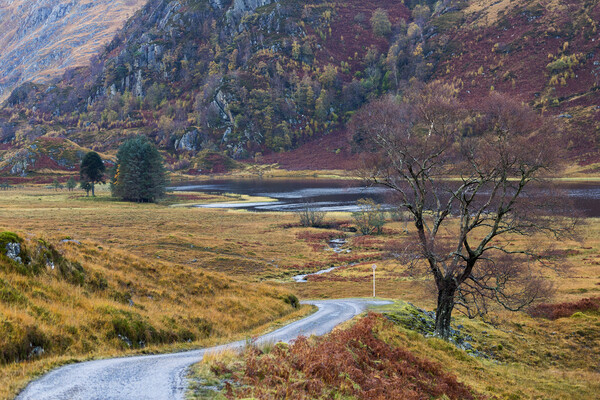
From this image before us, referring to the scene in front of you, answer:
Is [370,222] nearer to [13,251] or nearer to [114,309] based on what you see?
[114,309]

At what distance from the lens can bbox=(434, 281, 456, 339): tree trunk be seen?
2306 centimetres

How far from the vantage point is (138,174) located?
125 metres

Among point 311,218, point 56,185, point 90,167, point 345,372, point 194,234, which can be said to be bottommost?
point 311,218

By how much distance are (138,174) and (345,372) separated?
12591 cm

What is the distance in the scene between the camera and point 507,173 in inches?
854

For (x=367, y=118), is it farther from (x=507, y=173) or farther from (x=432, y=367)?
(x=432, y=367)

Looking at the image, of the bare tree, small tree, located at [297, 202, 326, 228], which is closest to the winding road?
the bare tree

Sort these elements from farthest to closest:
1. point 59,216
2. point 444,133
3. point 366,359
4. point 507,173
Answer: point 59,216 < point 444,133 < point 507,173 < point 366,359

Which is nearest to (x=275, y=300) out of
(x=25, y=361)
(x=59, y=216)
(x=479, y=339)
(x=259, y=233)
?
(x=479, y=339)

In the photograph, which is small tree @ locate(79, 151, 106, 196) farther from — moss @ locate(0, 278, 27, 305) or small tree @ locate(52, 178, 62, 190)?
moss @ locate(0, 278, 27, 305)

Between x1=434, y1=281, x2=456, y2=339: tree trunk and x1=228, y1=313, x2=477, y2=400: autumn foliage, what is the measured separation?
7036 millimetres

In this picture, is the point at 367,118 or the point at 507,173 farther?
the point at 367,118

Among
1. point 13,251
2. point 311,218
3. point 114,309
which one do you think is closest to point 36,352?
point 114,309

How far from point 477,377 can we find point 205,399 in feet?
48.7
